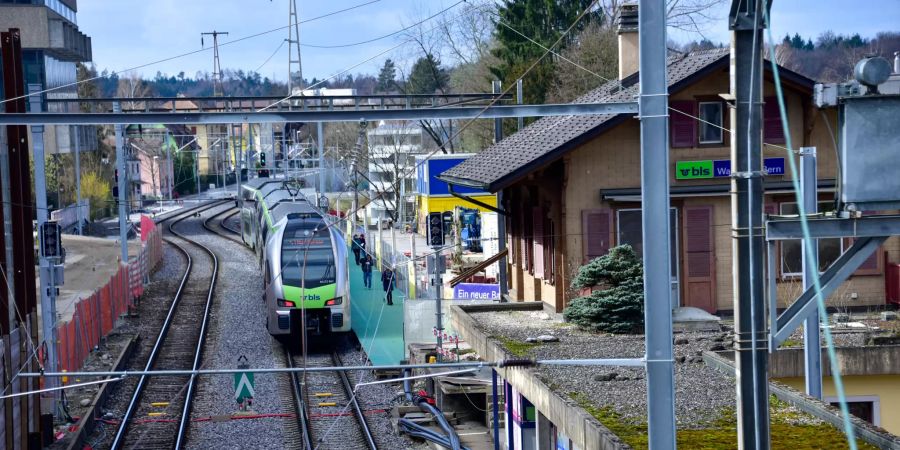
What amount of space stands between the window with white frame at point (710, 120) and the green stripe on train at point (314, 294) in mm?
9998

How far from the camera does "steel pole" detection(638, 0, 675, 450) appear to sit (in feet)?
19.7

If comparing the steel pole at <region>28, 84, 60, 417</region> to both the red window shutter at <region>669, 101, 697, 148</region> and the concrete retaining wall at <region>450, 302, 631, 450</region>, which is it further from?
the red window shutter at <region>669, 101, 697, 148</region>

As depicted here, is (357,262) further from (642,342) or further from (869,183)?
(869,183)

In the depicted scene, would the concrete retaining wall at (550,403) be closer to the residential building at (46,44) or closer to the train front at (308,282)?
the train front at (308,282)

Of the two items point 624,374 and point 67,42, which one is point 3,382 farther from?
point 67,42

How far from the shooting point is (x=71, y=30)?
166ft

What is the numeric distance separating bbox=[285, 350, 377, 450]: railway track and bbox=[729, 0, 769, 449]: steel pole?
27.0ft

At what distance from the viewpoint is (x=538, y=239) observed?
61.6 feet

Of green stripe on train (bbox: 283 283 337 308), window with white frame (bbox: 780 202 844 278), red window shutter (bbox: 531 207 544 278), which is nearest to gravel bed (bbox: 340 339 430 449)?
green stripe on train (bbox: 283 283 337 308)

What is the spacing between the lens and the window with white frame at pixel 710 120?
17900 millimetres

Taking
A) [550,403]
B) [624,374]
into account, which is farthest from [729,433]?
[624,374]

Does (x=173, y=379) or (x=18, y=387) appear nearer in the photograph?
(x=18, y=387)

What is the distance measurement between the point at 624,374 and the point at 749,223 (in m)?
5.63

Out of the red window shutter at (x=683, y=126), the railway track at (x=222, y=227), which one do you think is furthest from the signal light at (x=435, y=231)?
the railway track at (x=222, y=227)
